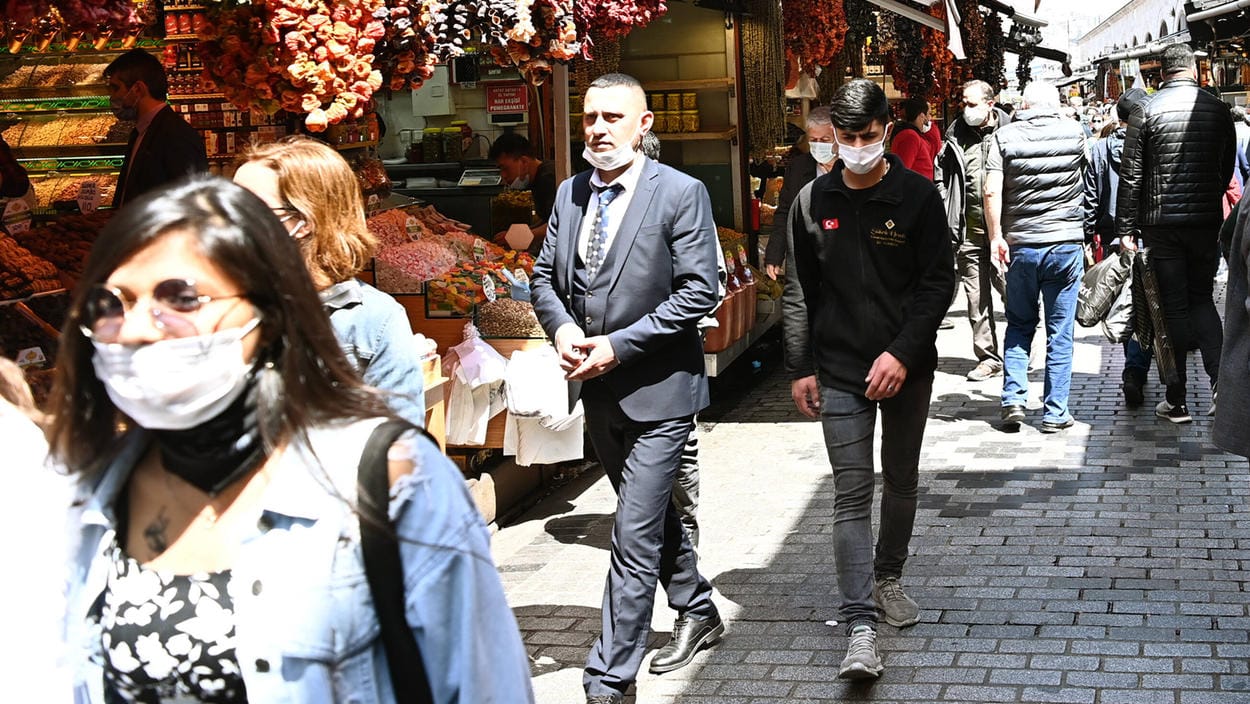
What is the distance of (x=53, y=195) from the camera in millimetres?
9625

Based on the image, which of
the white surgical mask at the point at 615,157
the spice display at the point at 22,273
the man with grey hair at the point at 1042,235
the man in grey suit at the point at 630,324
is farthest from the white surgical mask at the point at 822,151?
the spice display at the point at 22,273

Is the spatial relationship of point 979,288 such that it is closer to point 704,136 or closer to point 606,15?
point 704,136

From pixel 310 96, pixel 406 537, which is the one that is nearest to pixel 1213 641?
pixel 310 96

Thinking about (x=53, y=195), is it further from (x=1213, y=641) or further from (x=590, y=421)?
(x=1213, y=641)

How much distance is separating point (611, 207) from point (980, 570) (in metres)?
2.42

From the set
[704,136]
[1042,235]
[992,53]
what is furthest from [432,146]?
[992,53]

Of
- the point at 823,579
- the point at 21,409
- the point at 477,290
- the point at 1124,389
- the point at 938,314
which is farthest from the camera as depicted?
the point at 1124,389

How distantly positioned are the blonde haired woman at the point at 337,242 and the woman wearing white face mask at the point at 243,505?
1.37 metres

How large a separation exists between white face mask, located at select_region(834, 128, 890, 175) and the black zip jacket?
0.09m

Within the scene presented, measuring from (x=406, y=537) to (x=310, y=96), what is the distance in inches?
129

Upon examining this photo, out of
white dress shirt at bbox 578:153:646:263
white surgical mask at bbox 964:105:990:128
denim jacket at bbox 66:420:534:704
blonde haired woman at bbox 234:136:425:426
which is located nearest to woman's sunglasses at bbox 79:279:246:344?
denim jacket at bbox 66:420:534:704

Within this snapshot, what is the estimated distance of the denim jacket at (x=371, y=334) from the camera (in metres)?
3.50

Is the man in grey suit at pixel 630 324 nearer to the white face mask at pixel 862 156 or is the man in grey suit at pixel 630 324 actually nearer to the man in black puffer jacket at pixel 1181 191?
the white face mask at pixel 862 156

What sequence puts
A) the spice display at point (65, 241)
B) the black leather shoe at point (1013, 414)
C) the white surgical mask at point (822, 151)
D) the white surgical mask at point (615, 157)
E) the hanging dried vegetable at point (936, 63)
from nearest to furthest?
the white surgical mask at point (615, 157) → the spice display at point (65, 241) → the white surgical mask at point (822, 151) → the black leather shoe at point (1013, 414) → the hanging dried vegetable at point (936, 63)
